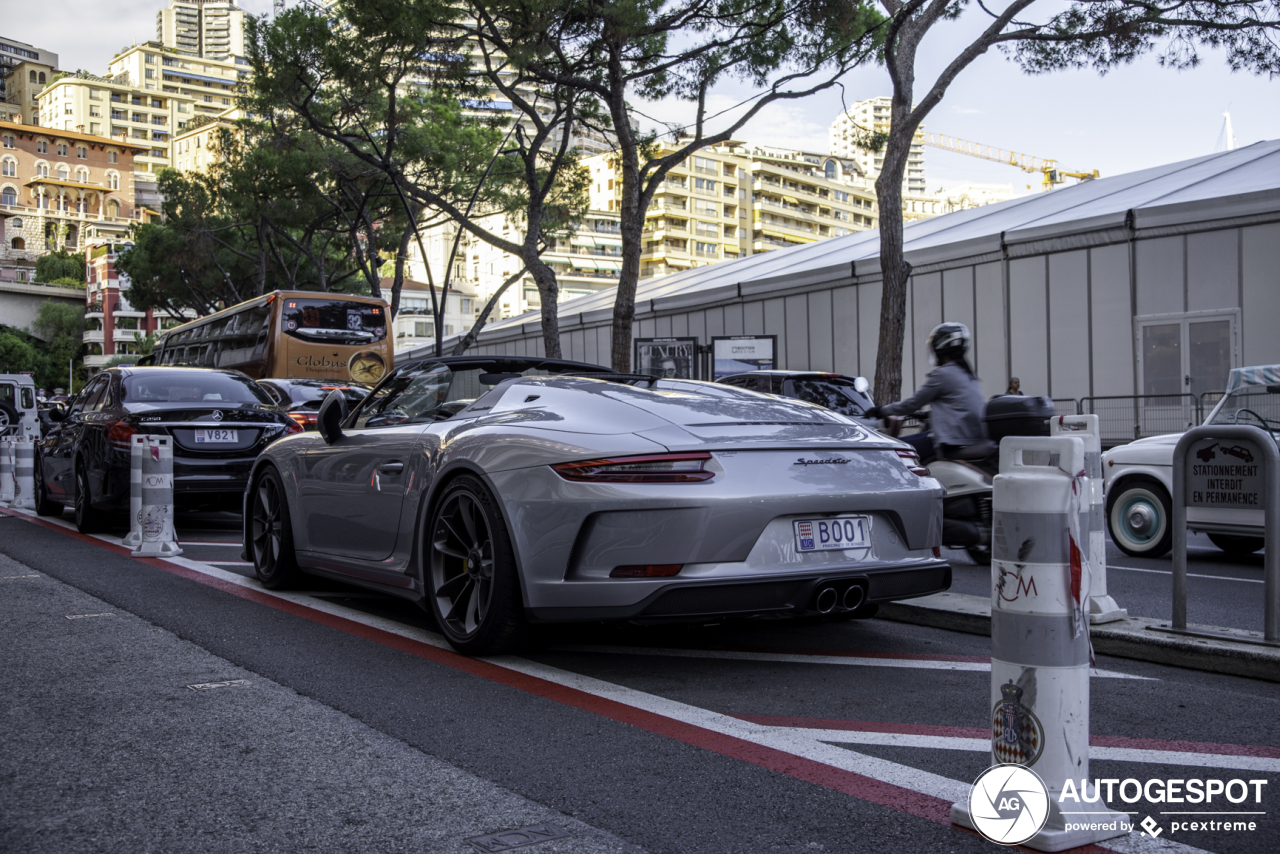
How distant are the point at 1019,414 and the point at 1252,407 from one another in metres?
3.15

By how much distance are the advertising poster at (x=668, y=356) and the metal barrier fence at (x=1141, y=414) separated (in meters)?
6.87

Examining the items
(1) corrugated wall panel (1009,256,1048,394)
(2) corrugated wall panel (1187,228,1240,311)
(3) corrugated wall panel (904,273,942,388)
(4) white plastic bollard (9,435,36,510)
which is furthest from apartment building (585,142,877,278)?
(4) white plastic bollard (9,435,36,510)

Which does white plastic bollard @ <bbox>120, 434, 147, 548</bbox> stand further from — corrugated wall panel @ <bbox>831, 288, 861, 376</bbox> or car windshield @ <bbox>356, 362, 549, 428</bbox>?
corrugated wall panel @ <bbox>831, 288, 861, 376</bbox>

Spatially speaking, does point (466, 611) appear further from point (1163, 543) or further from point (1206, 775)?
point (1163, 543)

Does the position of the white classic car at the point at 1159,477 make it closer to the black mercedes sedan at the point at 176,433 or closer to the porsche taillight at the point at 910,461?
the porsche taillight at the point at 910,461

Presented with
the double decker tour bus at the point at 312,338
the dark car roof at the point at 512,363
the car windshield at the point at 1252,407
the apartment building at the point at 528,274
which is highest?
the apartment building at the point at 528,274

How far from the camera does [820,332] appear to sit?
24.4 m

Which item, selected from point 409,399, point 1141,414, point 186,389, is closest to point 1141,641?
point 409,399

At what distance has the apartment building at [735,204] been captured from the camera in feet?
379

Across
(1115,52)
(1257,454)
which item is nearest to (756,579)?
(1257,454)

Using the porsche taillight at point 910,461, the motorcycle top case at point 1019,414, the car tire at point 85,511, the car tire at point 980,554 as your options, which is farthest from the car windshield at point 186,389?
the porsche taillight at point 910,461

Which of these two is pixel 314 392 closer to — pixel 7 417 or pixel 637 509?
pixel 637 509

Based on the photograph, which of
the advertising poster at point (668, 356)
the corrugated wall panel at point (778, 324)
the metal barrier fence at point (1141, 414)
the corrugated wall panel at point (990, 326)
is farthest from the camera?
the corrugated wall panel at point (778, 324)

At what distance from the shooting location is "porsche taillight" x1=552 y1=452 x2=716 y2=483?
4.32 m
